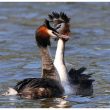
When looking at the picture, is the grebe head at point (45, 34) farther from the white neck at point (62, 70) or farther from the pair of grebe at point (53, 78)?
the white neck at point (62, 70)

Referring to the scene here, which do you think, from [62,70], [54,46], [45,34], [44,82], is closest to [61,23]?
[45,34]

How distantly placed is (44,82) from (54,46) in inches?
263

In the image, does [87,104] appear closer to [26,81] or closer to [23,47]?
[26,81]

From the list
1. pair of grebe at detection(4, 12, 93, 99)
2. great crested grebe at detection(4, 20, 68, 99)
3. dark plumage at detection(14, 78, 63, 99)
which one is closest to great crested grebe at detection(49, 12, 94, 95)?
pair of grebe at detection(4, 12, 93, 99)

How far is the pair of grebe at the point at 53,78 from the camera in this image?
43.4 feet

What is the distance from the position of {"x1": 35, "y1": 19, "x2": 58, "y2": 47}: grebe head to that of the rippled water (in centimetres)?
119

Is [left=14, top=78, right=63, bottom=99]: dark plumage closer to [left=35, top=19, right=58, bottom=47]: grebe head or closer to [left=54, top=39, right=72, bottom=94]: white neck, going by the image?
[left=54, top=39, right=72, bottom=94]: white neck

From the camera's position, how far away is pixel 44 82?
13266 mm

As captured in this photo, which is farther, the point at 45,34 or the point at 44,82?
the point at 45,34

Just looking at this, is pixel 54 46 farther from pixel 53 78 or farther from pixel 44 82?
pixel 44 82

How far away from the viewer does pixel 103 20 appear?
2409 centimetres

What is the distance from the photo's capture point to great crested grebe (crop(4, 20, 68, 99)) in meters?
13.2

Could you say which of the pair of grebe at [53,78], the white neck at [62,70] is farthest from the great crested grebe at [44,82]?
the white neck at [62,70]

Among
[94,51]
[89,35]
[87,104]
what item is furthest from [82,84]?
[89,35]
